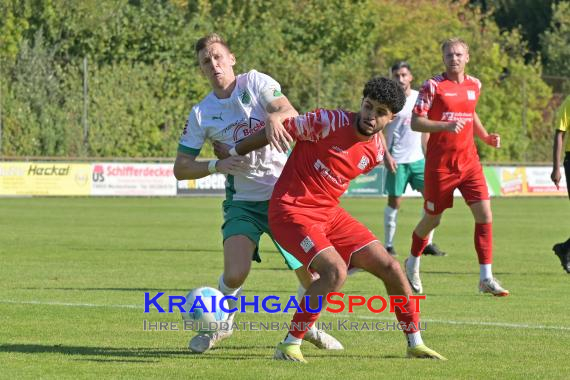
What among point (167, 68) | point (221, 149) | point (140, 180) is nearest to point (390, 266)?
point (221, 149)

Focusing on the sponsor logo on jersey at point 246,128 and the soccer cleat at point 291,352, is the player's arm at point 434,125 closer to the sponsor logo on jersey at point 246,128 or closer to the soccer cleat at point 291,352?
the sponsor logo on jersey at point 246,128

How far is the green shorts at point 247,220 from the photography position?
8133 millimetres

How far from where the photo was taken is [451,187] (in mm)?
11797

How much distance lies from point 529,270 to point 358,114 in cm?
737

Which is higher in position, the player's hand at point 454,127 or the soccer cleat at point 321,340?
the player's hand at point 454,127

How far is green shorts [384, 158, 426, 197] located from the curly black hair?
8.61m

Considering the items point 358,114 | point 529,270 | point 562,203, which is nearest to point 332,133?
point 358,114

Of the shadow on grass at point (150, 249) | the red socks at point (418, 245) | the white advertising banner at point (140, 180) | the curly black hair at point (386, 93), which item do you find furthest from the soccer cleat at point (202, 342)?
the white advertising banner at point (140, 180)

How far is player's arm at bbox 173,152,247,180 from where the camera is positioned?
7887 millimetres

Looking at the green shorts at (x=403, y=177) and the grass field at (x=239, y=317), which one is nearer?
the grass field at (x=239, y=317)

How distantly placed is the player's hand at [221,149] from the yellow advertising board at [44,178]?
2676cm

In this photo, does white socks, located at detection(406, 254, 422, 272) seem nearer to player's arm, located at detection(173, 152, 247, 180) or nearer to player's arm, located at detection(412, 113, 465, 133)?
player's arm, located at detection(412, 113, 465, 133)

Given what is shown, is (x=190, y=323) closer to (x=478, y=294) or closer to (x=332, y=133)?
(x=332, y=133)

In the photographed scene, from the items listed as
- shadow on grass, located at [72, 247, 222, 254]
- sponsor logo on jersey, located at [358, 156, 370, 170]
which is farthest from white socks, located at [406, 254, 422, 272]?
shadow on grass, located at [72, 247, 222, 254]
